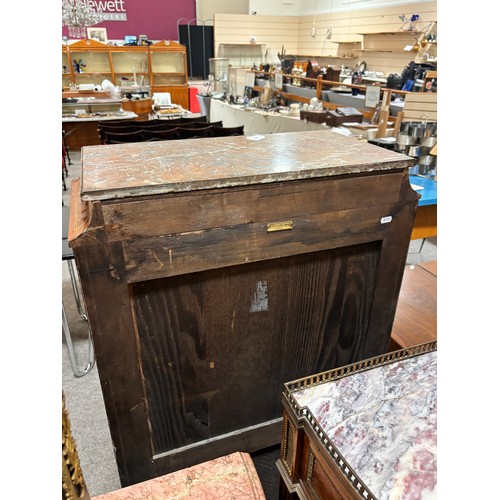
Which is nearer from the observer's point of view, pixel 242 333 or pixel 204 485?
pixel 204 485

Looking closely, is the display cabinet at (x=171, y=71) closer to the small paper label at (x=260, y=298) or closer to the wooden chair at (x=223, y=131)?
A: the wooden chair at (x=223, y=131)

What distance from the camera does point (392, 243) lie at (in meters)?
1.29

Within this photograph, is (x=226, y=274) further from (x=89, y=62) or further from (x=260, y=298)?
(x=89, y=62)

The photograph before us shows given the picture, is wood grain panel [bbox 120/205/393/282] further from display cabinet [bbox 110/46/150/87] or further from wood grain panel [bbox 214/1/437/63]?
display cabinet [bbox 110/46/150/87]

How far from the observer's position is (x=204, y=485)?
88 centimetres

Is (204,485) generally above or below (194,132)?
below

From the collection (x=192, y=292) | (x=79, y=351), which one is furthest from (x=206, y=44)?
(x=192, y=292)

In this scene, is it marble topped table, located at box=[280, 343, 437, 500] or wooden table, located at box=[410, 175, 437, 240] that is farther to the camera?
wooden table, located at box=[410, 175, 437, 240]

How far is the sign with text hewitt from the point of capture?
8633 millimetres

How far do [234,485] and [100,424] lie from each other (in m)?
1.02

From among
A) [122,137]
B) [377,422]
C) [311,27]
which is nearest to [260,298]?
[377,422]

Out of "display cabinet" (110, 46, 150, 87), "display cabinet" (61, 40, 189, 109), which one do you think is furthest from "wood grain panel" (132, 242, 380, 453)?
"display cabinet" (110, 46, 150, 87)

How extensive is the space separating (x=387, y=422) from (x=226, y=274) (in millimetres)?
557
